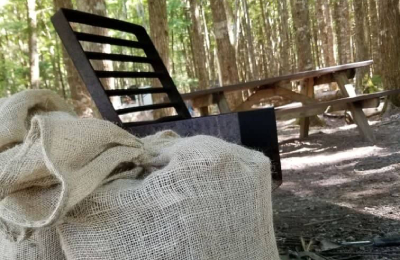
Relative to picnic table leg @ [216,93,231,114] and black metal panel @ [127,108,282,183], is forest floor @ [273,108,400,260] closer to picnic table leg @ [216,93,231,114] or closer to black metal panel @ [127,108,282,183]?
black metal panel @ [127,108,282,183]

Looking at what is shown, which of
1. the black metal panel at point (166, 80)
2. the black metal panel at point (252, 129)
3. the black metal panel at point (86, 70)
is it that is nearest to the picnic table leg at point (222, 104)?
the black metal panel at point (166, 80)

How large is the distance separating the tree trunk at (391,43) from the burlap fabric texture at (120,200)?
26.6 feet

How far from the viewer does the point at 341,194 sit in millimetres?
3590

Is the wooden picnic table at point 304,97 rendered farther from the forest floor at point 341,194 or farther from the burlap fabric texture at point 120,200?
the burlap fabric texture at point 120,200

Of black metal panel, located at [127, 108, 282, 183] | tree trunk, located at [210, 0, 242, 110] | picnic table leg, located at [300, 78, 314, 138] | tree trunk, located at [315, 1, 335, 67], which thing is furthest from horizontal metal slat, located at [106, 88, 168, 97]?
tree trunk, located at [315, 1, 335, 67]

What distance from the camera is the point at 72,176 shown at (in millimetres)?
1016

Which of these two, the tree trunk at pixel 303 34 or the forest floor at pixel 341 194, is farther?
the tree trunk at pixel 303 34

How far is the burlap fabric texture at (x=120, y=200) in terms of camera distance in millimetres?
987

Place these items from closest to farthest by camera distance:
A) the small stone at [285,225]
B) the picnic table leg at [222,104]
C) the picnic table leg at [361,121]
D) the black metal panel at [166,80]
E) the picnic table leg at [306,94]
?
the small stone at [285,225] → the black metal panel at [166,80] → the picnic table leg at [222,104] → the picnic table leg at [361,121] → the picnic table leg at [306,94]

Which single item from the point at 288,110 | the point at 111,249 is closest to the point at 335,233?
the point at 111,249

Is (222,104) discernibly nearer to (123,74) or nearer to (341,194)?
(341,194)

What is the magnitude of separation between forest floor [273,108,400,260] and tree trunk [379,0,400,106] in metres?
2.27

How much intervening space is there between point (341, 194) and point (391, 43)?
6.02 metres

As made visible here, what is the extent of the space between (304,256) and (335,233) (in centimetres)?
48
